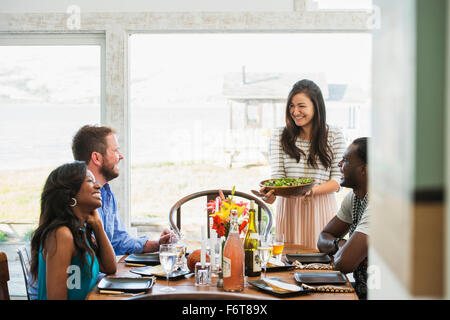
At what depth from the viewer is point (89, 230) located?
1989 mm

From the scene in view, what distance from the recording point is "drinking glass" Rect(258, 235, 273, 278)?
178 cm

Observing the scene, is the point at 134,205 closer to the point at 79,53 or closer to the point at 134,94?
the point at 134,94

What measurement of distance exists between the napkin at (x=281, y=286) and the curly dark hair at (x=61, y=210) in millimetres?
634

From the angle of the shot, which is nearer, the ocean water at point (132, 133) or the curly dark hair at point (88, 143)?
the curly dark hair at point (88, 143)

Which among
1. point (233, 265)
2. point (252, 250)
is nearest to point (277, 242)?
point (252, 250)

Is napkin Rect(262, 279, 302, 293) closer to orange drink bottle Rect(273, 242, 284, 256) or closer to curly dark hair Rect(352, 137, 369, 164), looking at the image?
orange drink bottle Rect(273, 242, 284, 256)

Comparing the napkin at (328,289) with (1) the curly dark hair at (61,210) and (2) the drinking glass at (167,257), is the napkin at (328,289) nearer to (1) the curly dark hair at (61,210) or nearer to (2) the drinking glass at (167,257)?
(2) the drinking glass at (167,257)

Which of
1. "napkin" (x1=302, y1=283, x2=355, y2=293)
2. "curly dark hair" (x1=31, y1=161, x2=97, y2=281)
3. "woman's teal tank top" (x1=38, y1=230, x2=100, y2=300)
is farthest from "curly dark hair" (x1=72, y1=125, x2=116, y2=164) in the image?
"napkin" (x1=302, y1=283, x2=355, y2=293)

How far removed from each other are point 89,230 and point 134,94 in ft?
5.58

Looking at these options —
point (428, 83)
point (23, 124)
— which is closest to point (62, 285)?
point (428, 83)

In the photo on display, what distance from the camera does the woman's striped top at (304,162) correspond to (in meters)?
2.84

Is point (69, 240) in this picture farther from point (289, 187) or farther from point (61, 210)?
point (289, 187)

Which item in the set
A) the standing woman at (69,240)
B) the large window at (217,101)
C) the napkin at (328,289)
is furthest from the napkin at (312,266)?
the large window at (217,101)
